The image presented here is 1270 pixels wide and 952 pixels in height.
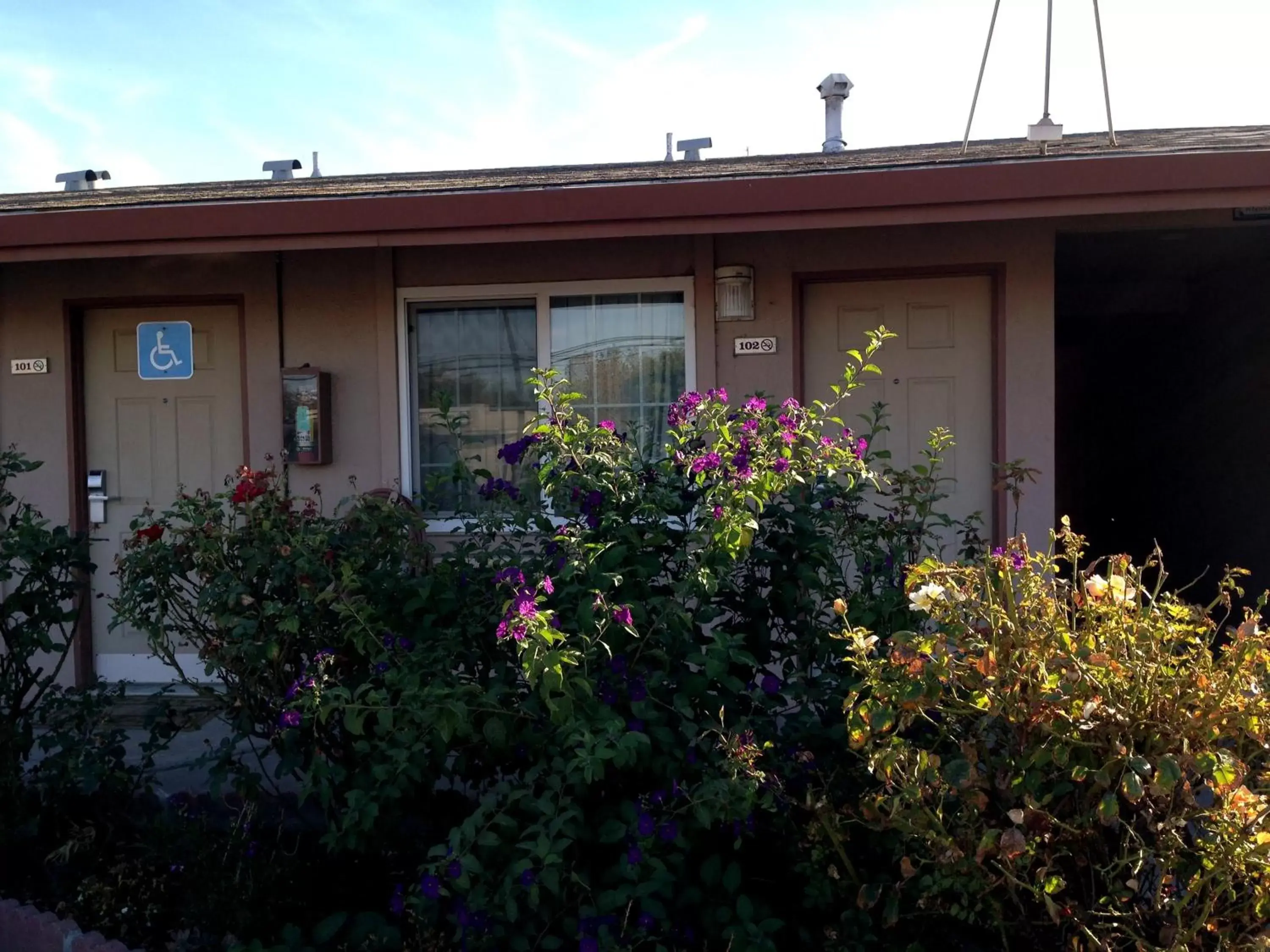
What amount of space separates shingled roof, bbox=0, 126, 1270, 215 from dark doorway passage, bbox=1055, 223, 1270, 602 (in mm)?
707

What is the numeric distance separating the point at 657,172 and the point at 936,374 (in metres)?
1.90

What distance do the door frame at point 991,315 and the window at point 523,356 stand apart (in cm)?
59

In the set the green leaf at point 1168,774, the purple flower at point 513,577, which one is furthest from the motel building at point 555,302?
the green leaf at point 1168,774

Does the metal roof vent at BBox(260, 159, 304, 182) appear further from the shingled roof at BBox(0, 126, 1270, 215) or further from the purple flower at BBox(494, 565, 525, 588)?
the purple flower at BBox(494, 565, 525, 588)

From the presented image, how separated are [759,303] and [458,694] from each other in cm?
346

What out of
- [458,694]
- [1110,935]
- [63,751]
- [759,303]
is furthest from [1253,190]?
[63,751]

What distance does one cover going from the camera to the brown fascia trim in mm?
4648

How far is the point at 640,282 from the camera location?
591 cm

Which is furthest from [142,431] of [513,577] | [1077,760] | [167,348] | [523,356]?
[1077,760]

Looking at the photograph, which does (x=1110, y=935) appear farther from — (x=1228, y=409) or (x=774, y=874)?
(x=1228, y=409)

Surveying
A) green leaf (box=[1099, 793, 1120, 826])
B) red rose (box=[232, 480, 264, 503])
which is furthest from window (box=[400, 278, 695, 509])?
green leaf (box=[1099, 793, 1120, 826])

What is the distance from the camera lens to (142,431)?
6.51 meters

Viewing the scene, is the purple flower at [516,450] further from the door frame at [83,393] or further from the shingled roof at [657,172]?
the door frame at [83,393]

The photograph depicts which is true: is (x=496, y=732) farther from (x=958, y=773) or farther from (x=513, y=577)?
(x=958, y=773)
